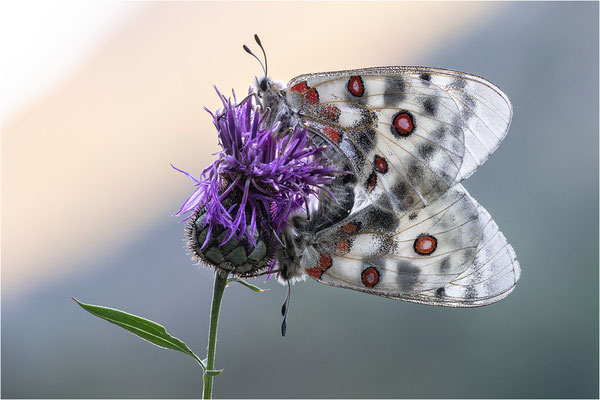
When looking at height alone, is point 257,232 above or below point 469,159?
below

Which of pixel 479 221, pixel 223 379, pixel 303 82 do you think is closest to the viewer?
pixel 303 82

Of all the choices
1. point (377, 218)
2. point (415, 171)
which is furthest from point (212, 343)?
point (415, 171)

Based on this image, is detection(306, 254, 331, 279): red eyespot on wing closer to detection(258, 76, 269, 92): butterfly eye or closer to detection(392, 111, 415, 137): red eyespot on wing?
detection(392, 111, 415, 137): red eyespot on wing

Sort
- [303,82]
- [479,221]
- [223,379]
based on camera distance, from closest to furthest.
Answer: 1. [303,82]
2. [479,221]
3. [223,379]

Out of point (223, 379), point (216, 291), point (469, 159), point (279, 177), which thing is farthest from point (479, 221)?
point (223, 379)

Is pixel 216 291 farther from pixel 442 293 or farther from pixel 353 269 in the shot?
pixel 442 293

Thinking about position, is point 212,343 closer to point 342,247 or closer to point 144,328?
A: point 144,328

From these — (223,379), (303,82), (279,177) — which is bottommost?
(223,379)
